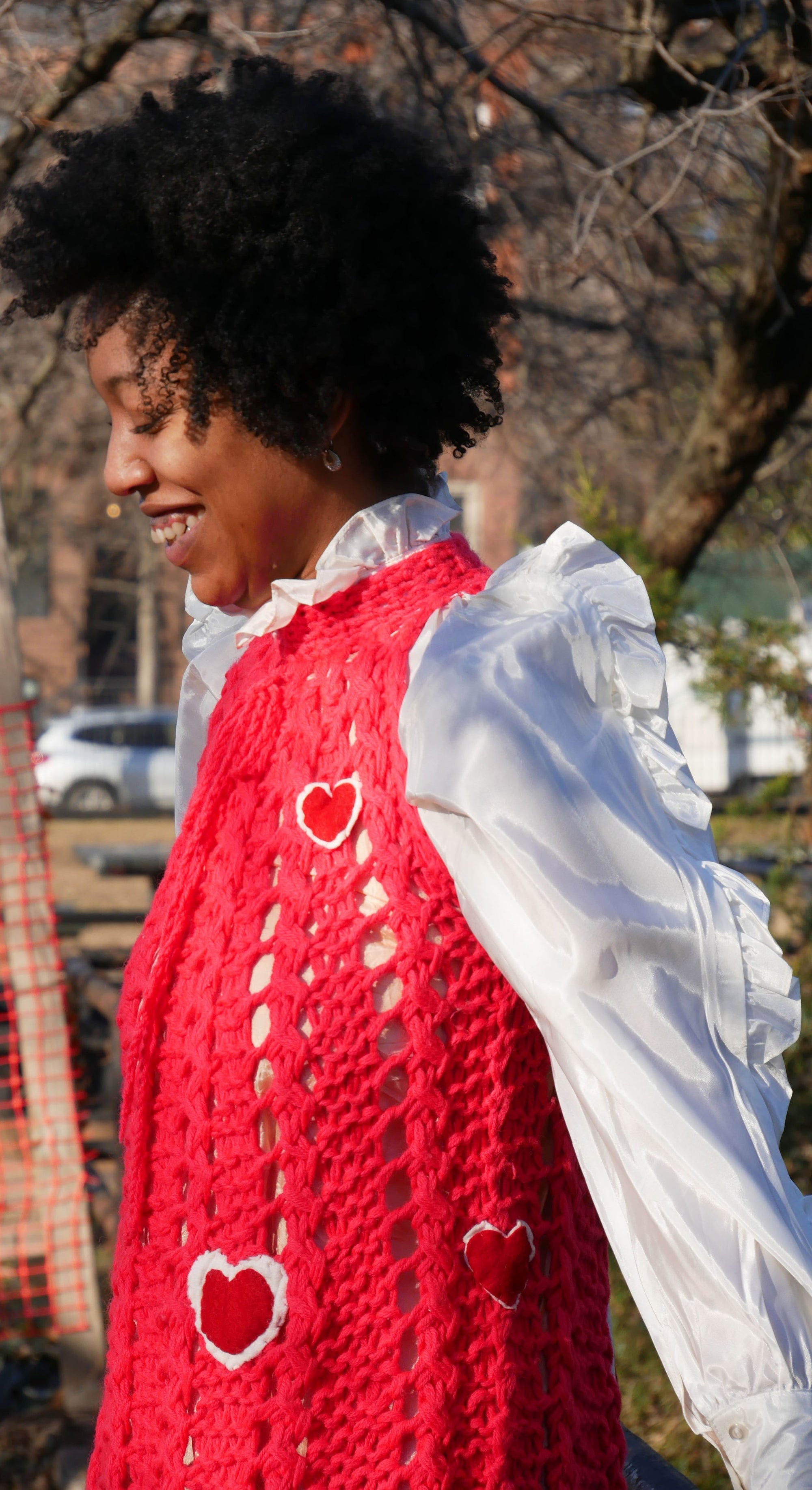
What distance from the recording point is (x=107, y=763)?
18281 mm

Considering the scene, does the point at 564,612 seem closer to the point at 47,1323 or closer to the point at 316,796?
the point at 316,796

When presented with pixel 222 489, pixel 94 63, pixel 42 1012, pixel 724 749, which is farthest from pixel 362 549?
pixel 724 749

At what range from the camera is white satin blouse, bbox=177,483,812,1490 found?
96cm

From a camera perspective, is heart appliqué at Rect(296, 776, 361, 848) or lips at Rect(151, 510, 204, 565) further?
lips at Rect(151, 510, 204, 565)

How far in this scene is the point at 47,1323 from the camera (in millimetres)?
4535

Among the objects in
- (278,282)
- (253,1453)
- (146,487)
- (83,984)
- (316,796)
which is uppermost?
(278,282)

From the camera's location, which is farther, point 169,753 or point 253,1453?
point 169,753

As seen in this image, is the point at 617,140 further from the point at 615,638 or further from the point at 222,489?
the point at 615,638

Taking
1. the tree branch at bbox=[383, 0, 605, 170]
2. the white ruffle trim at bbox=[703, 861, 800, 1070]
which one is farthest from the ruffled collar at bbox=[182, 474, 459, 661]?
the tree branch at bbox=[383, 0, 605, 170]

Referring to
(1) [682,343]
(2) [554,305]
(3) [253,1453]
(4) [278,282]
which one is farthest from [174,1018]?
(1) [682,343]

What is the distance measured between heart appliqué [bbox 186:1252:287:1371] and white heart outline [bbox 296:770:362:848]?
37 centimetres

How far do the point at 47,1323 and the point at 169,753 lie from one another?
13.2 m

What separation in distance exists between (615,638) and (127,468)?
52 cm

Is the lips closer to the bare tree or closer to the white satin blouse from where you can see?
the white satin blouse
